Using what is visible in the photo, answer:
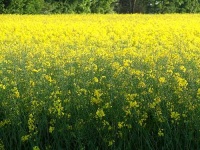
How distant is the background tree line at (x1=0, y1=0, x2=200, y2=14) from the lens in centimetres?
3020

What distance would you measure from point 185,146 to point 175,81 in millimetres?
1233

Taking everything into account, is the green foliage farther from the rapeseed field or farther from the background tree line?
the rapeseed field

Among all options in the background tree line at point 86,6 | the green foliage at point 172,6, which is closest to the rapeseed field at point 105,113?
the background tree line at point 86,6

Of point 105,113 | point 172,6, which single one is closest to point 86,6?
point 172,6

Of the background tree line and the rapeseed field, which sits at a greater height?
the rapeseed field

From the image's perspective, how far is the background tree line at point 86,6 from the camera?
3020 cm

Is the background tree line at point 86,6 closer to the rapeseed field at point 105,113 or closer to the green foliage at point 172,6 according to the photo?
the green foliage at point 172,6

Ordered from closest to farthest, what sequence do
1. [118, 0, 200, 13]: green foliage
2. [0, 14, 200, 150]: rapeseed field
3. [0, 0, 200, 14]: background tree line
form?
[0, 14, 200, 150]: rapeseed field < [0, 0, 200, 14]: background tree line < [118, 0, 200, 13]: green foliage

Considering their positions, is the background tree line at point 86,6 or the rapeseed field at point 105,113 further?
the background tree line at point 86,6

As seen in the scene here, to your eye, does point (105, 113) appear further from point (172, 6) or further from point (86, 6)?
point (172, 6)

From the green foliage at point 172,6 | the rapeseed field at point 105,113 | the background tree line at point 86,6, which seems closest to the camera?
the rapeseed field at point 105,113

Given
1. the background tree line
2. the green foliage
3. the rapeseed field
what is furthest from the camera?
the green foliage

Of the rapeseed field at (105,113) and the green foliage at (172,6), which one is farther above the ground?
the rapeseed field at (105,113)

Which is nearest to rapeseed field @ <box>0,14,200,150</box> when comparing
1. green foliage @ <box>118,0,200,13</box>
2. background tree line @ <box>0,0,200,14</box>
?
background tree line @ <box>0,0,200,14</box>
